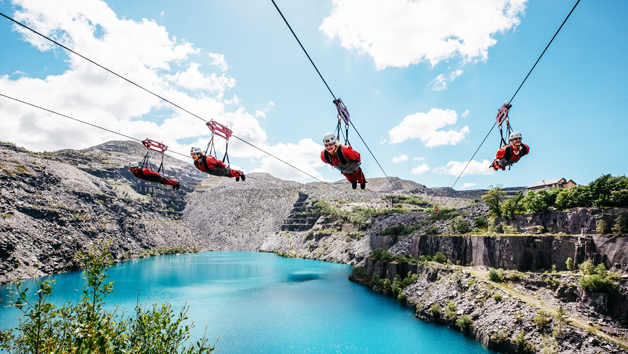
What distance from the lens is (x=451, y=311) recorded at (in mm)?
25250

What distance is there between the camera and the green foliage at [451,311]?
81.6 ft

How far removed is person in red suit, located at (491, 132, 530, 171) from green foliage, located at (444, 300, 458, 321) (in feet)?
59.0

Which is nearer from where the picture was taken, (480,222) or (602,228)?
(602,228)

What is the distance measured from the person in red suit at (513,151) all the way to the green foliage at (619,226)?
16833 mm

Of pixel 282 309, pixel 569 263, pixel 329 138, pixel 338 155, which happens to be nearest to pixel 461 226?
pixel 569 263

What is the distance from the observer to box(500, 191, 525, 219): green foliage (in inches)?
1204

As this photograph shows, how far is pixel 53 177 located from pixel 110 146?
5323 inches

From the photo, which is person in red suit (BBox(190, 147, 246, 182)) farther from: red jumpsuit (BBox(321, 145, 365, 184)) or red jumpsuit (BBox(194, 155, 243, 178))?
red jumpsuit (BBox(321, 145, 365, 184))

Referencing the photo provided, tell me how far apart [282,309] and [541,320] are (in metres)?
24.0

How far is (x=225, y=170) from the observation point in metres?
12.0

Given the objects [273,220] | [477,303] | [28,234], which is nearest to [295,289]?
[477,303]

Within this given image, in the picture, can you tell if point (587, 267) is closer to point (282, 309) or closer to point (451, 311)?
point (451, 311)

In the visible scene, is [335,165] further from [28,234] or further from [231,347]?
[28,234]

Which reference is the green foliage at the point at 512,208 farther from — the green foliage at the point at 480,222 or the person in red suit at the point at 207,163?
the person in red suit at the point at 207,163
